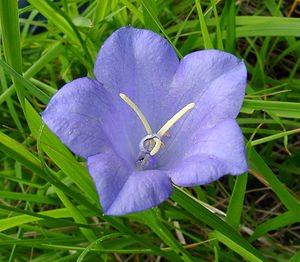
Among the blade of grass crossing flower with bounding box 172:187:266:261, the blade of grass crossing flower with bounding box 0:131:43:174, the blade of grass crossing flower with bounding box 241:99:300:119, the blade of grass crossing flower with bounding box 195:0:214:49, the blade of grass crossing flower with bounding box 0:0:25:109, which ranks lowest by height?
the blade of grass crossing flower with bounding box 172:187:266:261

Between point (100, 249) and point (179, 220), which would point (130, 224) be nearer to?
point (179, 220)

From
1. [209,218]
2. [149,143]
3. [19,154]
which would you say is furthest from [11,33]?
[209,218]

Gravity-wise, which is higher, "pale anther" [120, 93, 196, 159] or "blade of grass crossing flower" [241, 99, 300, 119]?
"pale anther" [120, 93, 196, 159]

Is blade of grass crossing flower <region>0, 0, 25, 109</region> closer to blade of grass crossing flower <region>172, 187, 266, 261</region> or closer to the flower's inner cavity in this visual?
the flower's inner cavity

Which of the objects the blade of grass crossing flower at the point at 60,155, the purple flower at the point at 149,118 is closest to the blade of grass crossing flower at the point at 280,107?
the purple flower at the point at 149,118

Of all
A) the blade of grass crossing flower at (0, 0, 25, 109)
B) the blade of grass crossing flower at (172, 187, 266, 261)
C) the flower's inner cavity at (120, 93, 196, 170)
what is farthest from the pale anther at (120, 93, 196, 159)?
the blade of grass crossing flower at (0, 0, 25, 109)

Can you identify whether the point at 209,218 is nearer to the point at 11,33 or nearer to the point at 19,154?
the point at 19,154
